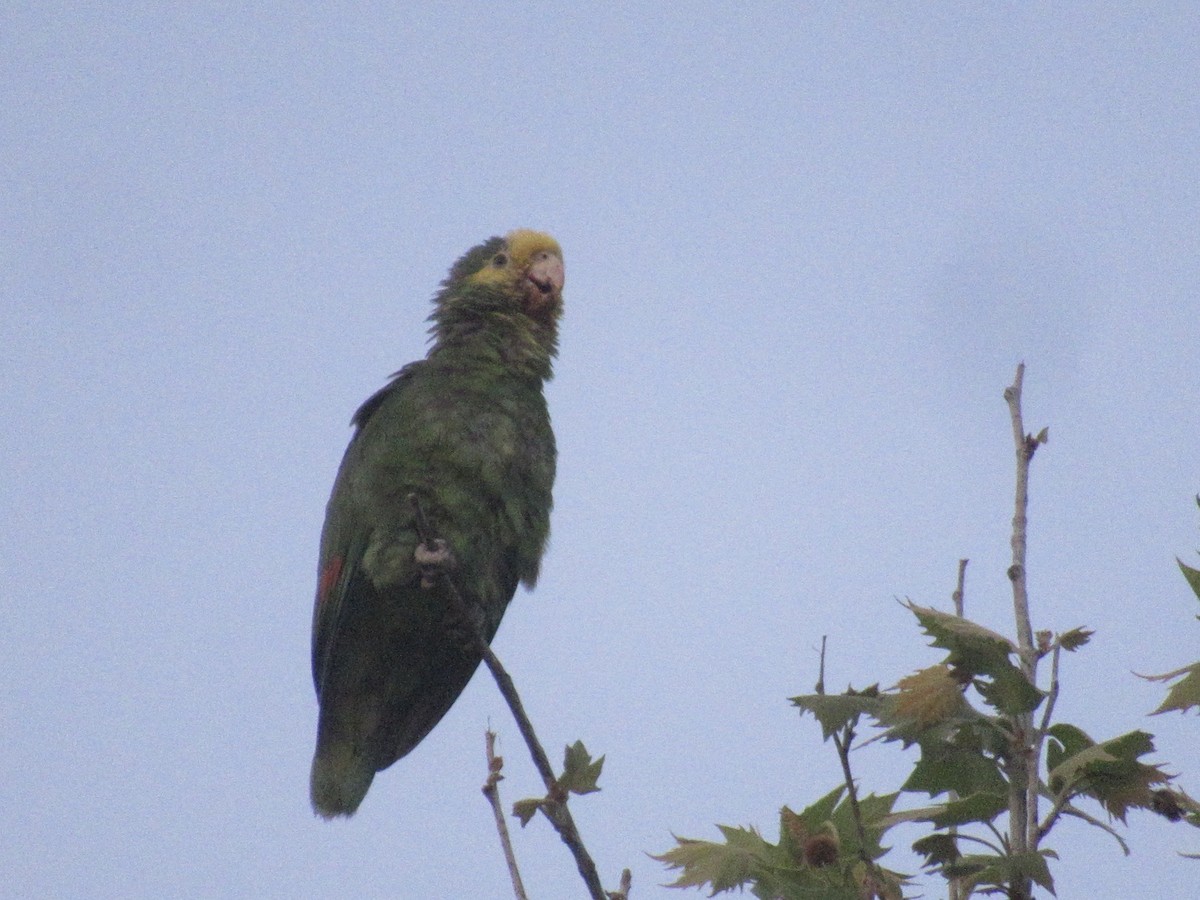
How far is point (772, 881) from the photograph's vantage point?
7.32 feet

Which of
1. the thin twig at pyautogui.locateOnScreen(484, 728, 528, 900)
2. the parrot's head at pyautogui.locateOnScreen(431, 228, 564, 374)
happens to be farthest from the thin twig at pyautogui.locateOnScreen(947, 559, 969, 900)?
the parrot's head at pyautogui.locateOnScreen(431, 228, 564, 374)

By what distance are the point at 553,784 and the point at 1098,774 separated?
38.7 inches

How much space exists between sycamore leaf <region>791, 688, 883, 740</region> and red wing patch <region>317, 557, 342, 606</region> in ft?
9.18

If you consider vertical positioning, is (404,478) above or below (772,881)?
above

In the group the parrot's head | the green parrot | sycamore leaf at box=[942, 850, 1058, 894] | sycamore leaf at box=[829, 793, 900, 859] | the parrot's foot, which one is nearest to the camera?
sycamore leaf at box=[942, 850, 1058, 894]

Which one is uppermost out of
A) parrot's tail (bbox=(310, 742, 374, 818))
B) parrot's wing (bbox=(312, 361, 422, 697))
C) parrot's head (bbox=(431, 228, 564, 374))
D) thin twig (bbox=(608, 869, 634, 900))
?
parrot's head (bbox=(431, 228, 564, 374))

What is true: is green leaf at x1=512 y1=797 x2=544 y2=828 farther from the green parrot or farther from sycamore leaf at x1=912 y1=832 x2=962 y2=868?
the green parrot

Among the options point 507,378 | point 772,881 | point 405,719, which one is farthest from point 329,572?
point 772,881

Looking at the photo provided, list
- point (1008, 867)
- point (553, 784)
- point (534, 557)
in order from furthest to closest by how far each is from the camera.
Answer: point (534, 557) < point (553, 784) < point (1008, 867)

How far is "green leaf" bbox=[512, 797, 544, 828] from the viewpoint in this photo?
2.39 meters

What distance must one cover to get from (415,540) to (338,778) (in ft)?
3.29

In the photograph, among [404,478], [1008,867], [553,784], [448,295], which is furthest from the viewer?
[448,295]

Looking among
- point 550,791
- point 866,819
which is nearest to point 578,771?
point 550,791

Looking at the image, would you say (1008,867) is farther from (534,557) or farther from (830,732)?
(534,557)
